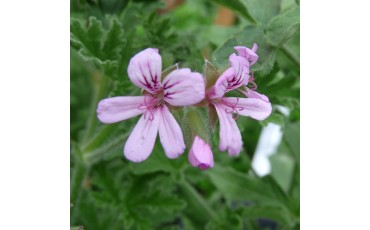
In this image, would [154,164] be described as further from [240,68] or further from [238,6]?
[240,68]

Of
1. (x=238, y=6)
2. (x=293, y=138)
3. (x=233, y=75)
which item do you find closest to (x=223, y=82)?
(x=233, y=75)

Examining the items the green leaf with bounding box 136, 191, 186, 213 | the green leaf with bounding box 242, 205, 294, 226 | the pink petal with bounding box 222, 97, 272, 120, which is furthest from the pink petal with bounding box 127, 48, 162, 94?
the green leaf with bounding box 242, 205, 294, 226

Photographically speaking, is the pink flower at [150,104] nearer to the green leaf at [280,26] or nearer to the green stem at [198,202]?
the green leaf at [280,26]

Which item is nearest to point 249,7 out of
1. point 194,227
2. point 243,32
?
point 243,32

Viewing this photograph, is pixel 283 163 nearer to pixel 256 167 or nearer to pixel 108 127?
pixel 256 167

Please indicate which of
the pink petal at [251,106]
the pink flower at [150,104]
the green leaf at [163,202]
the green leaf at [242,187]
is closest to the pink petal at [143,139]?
the pink flower at [150,104]

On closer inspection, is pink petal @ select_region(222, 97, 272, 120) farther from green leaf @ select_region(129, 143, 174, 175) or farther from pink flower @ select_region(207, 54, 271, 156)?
green leaf @ select_region(129, 143, 174, 175)
